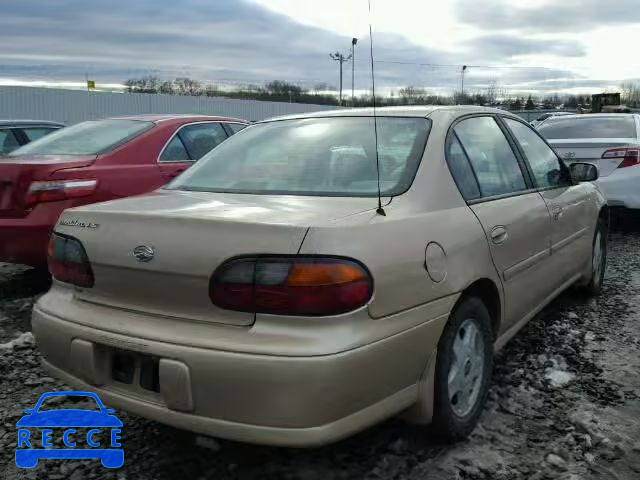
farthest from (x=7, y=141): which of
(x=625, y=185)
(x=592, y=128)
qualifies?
(x=592, y=128)

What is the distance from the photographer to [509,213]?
127 inches

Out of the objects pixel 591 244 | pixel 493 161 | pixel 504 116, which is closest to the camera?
pixel 493 161

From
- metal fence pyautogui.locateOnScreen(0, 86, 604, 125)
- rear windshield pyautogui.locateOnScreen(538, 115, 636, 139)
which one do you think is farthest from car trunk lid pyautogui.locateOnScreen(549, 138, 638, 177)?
metal fence pyautogui.locateOnScreen(0, 86, 604, 125)

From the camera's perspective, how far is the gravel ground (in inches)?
103

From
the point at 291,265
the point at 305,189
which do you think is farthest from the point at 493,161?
the point at 291,265

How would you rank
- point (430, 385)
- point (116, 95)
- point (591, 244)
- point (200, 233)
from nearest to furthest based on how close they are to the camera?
point (200, 233) → point (430, 385) → point (591, 244) → point (116, 95)

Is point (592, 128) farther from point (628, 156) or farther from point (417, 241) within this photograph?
point (417, 241)

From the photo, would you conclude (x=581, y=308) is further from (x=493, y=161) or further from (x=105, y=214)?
(x=105, y=214)

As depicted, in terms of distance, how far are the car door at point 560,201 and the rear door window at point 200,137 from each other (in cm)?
270

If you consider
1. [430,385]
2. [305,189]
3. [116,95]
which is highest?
[116,95]

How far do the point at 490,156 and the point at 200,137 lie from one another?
10.6ft

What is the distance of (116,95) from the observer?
2692 cm

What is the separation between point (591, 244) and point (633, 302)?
2.19ft

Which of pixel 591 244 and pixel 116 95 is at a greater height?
pixel 116 95
